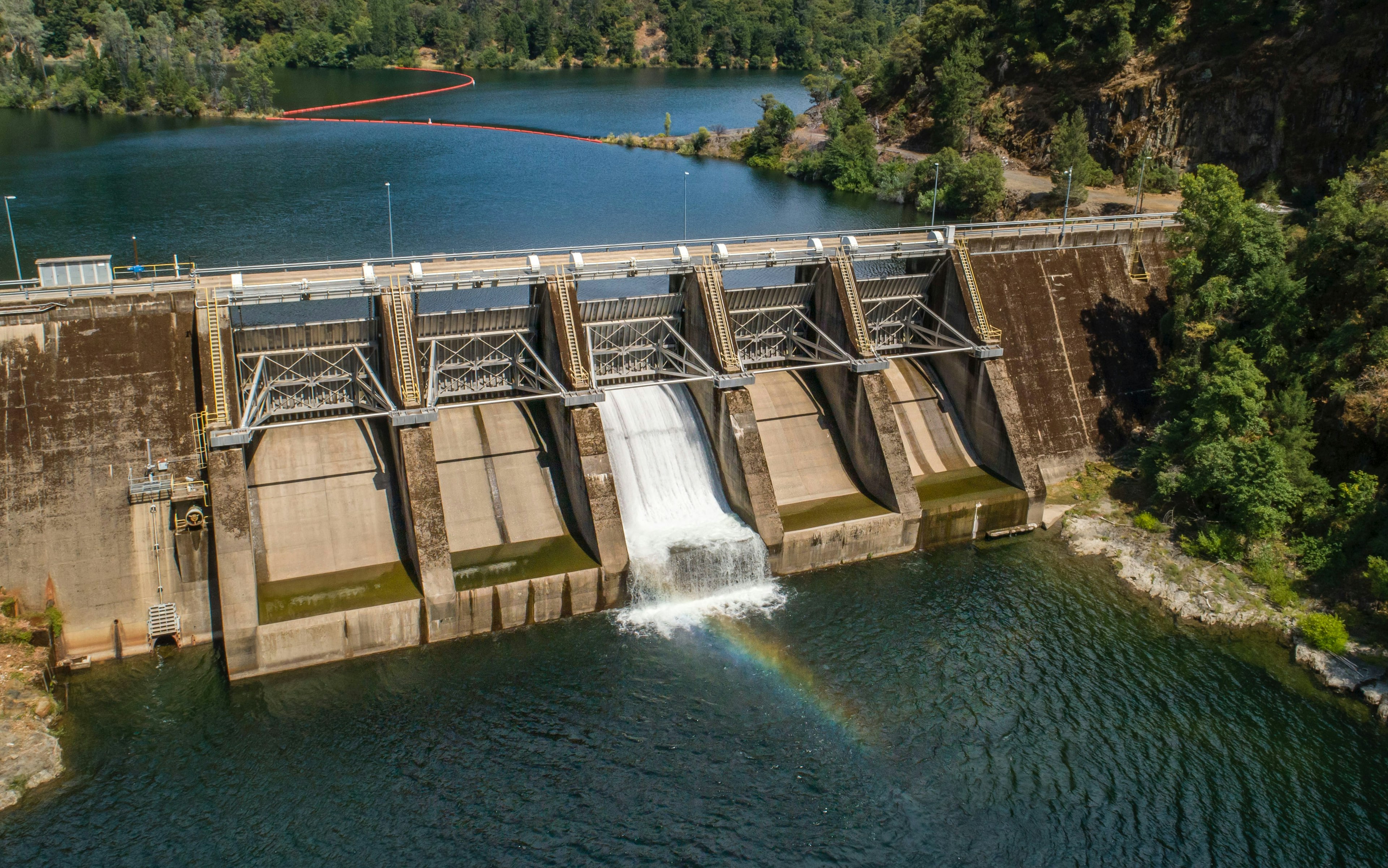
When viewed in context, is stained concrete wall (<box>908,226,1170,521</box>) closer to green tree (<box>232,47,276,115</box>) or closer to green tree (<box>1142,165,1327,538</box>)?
green tree (<box>1142,165,1327,538</box>)

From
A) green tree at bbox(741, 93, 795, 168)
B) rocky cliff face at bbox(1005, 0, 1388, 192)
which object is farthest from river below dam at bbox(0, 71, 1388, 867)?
green tree at bbox(741, 93, 795, 168)

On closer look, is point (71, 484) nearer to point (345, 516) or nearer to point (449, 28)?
point (345, 516)

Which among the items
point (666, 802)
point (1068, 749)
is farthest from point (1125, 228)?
point (666, 802)

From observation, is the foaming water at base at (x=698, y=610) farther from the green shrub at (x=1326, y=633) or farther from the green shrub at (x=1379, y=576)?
the green shrub at (x=1379, y=576)

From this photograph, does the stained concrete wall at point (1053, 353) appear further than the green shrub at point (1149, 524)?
Yes

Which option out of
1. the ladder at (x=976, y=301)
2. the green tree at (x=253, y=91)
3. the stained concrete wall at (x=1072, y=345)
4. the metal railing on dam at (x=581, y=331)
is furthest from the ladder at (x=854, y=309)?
the green tree at (x=253, y=91)

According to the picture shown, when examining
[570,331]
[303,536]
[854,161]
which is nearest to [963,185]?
[854,161]
